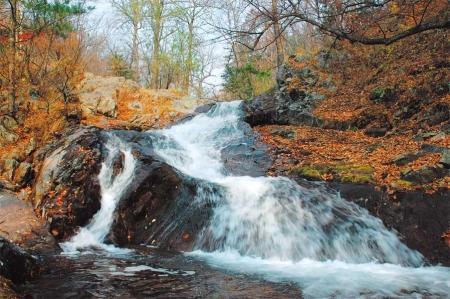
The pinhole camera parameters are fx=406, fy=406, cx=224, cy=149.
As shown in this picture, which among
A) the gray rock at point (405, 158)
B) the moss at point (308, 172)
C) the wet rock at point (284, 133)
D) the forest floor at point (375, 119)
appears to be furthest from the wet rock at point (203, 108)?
the gray rock at point (405, 158)

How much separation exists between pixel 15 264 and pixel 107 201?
356cm

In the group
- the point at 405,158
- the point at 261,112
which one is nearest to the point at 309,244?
the point at 405,158

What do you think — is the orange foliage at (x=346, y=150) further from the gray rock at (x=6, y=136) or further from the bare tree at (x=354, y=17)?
the gray rock at (x=6, y=136)

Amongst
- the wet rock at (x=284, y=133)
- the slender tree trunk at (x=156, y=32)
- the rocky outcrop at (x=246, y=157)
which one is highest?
the slender tree trunk at (x=156, y=32)

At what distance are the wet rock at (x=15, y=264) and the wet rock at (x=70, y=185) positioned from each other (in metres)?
2.67

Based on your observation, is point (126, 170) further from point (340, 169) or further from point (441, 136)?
point (441, 136)

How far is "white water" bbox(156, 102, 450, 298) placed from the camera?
18.0 ft

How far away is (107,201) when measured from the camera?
8.68 metres

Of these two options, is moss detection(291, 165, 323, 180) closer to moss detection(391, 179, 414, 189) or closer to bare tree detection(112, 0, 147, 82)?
moss detection(391, 179, 414, 189)

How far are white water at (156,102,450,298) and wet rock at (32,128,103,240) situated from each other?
2.70 m

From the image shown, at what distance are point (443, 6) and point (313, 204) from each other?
34.9 ft

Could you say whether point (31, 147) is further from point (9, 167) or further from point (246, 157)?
point (246, 157)

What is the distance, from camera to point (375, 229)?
732 cm

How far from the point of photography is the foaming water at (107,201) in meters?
7.68
